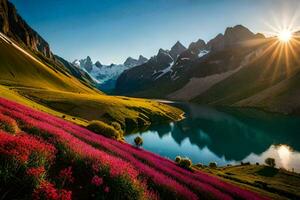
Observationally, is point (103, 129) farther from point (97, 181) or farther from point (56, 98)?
point (56, 98)

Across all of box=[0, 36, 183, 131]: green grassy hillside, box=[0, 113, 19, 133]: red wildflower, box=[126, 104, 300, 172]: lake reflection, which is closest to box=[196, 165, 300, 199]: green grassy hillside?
box=[126, 104, 300, 172]: lake reflection

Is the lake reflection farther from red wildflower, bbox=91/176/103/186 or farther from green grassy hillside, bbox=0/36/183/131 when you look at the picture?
red wildflower, bbox=91/176/103/186

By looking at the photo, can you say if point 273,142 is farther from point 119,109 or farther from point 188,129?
point 119,109

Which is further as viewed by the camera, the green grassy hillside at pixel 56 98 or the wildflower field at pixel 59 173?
the green grassy hillside at pixel 56 98

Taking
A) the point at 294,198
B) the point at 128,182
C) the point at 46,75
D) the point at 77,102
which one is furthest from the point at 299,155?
the point at 46,75

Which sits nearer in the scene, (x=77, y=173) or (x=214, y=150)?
(x=77, y=173)

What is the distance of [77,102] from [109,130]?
77176 millimetres

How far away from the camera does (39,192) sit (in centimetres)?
988

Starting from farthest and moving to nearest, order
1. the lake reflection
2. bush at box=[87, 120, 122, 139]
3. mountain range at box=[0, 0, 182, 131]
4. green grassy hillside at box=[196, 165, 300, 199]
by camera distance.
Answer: mountain range at box=[0, 0, 182, 131], the lake reflection, green grassy hillside at box=[196, 165, 300, 199], bush at box=[87, 120, 122, 139]

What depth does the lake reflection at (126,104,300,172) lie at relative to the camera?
85438 millimetres

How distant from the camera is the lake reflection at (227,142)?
8544 centimetres

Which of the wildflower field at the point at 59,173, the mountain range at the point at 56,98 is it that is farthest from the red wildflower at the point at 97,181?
the mountain range at the point at 56,98

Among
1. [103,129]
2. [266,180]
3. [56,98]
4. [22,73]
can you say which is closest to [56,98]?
[56,98]

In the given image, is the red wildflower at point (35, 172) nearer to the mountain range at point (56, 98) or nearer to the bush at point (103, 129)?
the bush at point (103, 129)
